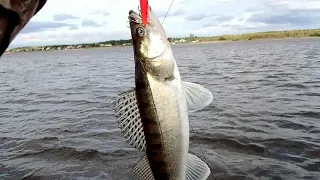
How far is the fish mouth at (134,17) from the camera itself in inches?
125

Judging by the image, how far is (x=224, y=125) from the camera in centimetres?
1318

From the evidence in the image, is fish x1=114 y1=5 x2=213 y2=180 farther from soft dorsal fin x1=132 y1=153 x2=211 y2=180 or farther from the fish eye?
soft dorsal fin x1=132 y1=153 x2=211 y2=180

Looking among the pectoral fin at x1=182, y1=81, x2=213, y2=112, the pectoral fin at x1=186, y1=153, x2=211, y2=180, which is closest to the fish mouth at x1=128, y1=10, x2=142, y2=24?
the pectoral fin at x1=182, y1=81, x2=213, y2=112

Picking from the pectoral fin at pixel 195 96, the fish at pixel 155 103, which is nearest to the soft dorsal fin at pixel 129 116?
the fish at pixel 155 103

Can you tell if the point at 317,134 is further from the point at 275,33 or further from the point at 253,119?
the point at 275,33

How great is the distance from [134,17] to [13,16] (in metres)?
1.01

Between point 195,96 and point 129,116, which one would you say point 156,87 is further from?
point 195,96

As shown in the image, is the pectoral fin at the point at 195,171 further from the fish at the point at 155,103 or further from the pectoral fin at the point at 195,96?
the pectoral fin at the point at 195,96

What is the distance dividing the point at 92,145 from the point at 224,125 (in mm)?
4675

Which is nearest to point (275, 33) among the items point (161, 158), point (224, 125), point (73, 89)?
point (73, 89)

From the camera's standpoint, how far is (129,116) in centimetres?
328

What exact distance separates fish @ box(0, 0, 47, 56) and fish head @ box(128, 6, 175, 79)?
89cm

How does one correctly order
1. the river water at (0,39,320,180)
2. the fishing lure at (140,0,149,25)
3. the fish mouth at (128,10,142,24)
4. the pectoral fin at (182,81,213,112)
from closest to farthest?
the fishing lure at (140,0,149,25) < the fish mouth at (128,10,142,24) < the pectoral fin at (182,81,213,112) < the river water at (0,39,320,180)

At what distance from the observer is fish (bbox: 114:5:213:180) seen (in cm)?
319
